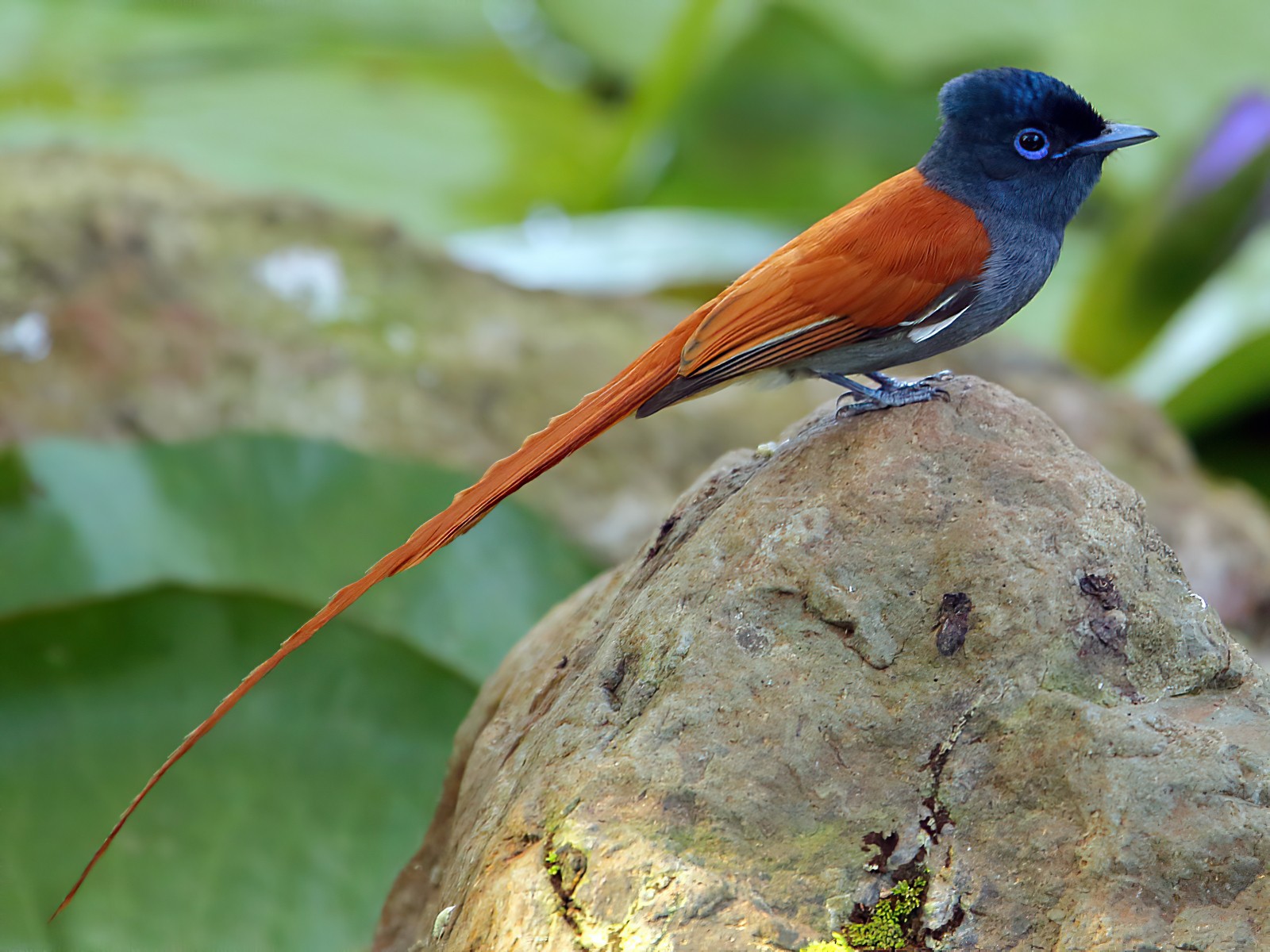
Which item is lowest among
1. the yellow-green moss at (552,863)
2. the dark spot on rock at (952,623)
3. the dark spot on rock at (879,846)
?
the yellow-green moss at (552,863)

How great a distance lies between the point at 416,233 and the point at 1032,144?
9.70ft

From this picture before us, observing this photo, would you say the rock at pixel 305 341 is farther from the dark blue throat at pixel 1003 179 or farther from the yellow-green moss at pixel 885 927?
the yellow-green moss at pixel 885 927

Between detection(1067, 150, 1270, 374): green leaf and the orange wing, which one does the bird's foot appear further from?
detection(1067, 150, 1270, 374): green leaf

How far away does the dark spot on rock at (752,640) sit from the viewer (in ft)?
4.68

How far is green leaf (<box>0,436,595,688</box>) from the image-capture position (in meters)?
2.43

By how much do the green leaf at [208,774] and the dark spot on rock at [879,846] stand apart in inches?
43.7

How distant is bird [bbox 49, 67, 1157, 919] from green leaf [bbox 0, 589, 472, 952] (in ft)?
1.14

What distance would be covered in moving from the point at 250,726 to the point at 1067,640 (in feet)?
4.74

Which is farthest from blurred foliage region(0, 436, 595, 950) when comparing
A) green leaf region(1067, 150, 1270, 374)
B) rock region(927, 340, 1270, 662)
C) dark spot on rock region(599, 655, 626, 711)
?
green leaf region(1067, 150, 1270, 374)

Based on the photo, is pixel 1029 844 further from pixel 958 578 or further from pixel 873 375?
pixel 873 375

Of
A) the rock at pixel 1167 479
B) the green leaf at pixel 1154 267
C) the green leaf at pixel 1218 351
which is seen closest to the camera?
the rock at pixel 1167 479

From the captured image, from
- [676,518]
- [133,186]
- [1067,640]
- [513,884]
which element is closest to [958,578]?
[1067,640]

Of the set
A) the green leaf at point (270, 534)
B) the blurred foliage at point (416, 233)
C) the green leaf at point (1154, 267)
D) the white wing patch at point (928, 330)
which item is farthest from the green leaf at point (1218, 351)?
the green leaf at point (270, 534)

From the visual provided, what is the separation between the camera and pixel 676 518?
1.79 meters
